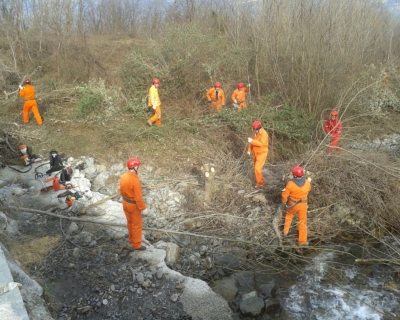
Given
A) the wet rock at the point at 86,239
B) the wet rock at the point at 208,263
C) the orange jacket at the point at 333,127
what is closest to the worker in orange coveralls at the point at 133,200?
the wet rock at the point at 86,239

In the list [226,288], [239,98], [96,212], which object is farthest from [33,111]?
[226,288]

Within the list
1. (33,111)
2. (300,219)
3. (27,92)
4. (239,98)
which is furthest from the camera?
(239,98)

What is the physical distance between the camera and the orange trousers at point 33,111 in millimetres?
10343

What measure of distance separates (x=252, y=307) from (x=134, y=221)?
232 centimetres

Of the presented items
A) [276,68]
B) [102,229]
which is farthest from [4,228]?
[276,68]

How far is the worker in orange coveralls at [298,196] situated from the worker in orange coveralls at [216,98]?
5033mm

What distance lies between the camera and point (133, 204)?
567cm

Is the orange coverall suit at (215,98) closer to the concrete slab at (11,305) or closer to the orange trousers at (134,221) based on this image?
the orange trousers at (134,221)

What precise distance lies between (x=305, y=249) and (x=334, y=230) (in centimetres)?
93

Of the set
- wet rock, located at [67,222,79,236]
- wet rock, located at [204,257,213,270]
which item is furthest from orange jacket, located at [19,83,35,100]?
wet rock, located at [204,257,213,270]

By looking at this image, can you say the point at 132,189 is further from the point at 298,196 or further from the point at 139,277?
the point at 298,196

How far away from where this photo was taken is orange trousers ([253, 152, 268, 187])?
782 centimetres

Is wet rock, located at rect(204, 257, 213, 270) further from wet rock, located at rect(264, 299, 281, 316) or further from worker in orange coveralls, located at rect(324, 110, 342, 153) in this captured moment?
worker in orange coveralls, located at rect(324, 110, 342, 153)

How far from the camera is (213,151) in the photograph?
983cm
